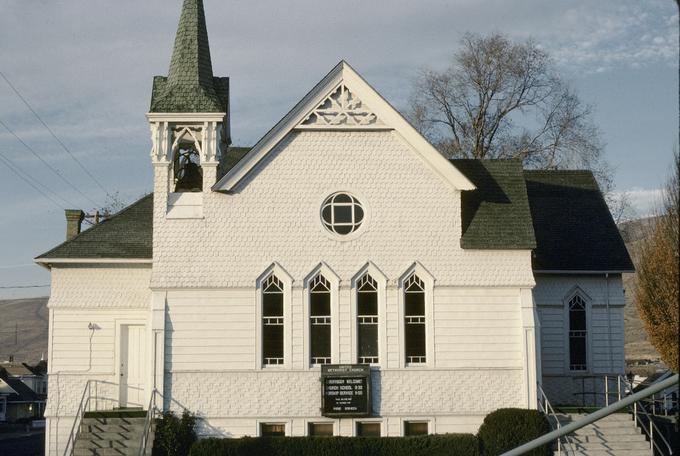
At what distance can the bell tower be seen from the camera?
2569cm

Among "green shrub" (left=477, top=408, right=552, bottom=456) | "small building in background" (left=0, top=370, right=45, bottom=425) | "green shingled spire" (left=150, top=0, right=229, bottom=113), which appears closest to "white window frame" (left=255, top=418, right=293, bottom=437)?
"green shrub" (left=477, top=408, right=552, bottom=456)

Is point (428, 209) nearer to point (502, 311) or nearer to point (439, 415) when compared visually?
point (502, 311)

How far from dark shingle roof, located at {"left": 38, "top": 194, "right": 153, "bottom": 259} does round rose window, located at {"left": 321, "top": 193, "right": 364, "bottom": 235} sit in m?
5.84

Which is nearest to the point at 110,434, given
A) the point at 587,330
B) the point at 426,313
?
the point at 426,313

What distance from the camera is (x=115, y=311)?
1089 inches

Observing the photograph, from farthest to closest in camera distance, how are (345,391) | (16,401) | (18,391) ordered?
(18,391)
(16,401)
(345,391)

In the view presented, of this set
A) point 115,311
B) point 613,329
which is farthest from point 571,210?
point 115,311

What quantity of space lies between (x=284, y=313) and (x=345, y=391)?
271 cm

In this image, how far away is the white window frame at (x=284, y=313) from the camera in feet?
81.7

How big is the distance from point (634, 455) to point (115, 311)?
15.4 meters

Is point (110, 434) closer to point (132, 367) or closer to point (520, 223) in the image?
point (132, 367)

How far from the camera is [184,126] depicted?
26047 mm

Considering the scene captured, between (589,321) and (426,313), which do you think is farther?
(589,321)

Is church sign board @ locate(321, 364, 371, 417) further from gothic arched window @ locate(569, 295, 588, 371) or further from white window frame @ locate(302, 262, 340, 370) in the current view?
gothic arched window @ locate(569, 295, 588, 371)
